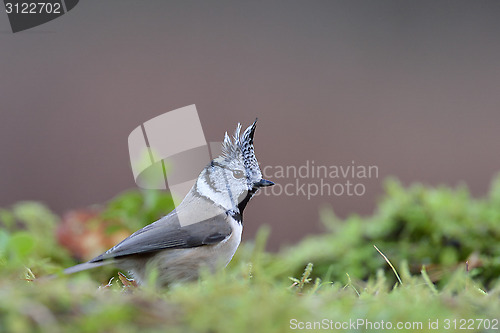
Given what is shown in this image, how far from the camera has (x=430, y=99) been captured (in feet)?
21.8

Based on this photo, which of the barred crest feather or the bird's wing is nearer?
the bird's wing

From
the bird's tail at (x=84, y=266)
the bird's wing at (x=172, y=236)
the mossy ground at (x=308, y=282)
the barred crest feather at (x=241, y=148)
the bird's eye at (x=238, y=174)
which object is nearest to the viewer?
the mossy ground at (x=308, y=282)

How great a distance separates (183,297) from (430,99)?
6.23 m

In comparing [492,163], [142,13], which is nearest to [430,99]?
[492,163]

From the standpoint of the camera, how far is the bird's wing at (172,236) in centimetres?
202

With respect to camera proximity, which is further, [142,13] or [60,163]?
[142,13]

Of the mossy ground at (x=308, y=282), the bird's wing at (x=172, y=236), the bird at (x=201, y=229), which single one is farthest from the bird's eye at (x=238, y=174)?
the mossy ground at (x=308, y=282)

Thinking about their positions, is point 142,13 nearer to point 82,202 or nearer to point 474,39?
point 82,202

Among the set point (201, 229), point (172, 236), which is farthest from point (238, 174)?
point (172, 236)

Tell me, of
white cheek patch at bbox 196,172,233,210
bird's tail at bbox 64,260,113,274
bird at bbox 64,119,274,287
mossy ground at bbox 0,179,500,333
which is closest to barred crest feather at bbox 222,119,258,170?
bird at bbox 64,119,274,287

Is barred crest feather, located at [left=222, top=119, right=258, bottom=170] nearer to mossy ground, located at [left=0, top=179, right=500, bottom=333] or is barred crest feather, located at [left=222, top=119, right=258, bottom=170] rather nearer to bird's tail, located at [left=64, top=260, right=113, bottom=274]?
mossy ground, located at [left=0, top=179, right=500, bottom=333]

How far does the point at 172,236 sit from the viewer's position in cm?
215

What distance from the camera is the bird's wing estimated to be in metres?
2.02

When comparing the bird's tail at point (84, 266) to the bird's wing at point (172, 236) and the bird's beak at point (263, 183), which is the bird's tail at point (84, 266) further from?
the bird's beak at point (263, 183)
